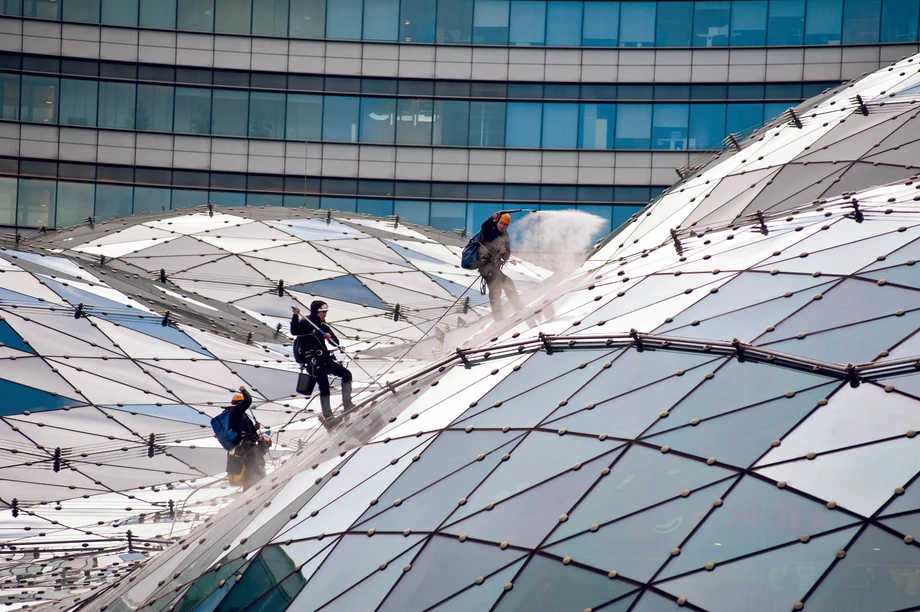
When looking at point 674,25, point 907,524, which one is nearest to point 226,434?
point 907,524

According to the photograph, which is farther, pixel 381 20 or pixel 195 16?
pixel 381 20

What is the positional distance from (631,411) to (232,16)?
54228 millimetres

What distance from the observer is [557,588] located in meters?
13.0

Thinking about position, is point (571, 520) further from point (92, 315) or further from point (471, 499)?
point (92, 315)

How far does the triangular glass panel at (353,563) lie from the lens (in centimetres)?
1434

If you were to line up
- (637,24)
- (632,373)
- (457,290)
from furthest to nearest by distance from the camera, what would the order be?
(637,24)
(457,290)
(632,373)

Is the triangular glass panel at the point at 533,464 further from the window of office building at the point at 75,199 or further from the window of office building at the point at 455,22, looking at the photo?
the window of office building at the point at 75,199

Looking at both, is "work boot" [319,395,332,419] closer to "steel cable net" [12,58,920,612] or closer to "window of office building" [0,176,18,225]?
"steel cable net" [12,58,920,612]

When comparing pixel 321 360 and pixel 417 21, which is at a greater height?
pixel 417 21

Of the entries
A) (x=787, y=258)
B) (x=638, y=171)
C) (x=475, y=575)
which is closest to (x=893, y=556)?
(x=475, y=575)

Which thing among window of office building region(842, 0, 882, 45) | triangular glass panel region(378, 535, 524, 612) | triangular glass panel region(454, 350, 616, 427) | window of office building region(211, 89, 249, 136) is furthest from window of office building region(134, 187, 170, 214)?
triangular glass panel region(378, 535, 524, 612)

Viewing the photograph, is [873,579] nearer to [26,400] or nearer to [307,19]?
[26,400]

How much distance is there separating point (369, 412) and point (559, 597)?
680cm

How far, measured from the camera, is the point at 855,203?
61.6 feet
